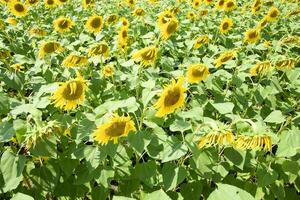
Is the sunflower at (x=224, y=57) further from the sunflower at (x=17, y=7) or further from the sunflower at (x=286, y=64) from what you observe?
the sunflower at (x=17, y=7)

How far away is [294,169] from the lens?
2324 millimetres

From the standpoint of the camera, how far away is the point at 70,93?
2309 millimetres

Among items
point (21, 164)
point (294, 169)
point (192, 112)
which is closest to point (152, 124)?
point (192, 112)

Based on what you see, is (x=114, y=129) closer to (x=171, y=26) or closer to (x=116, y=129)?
(x=116, y=129)

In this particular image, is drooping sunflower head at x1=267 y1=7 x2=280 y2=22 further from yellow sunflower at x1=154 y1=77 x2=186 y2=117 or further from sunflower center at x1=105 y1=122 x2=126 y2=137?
sunflower center at x1=105 y1=122 x2=126 y2=137

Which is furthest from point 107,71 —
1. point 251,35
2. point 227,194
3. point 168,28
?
point 251,35

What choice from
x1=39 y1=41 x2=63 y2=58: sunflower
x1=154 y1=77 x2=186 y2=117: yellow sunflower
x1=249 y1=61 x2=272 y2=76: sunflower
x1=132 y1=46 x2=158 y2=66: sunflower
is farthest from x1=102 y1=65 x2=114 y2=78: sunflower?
x1=249 y1=61 x2=272 y2=76: sunflower

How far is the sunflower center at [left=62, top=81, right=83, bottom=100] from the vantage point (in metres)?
2.28

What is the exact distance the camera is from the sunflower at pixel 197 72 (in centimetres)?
275

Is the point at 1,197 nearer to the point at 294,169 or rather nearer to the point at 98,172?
the point at 98,172

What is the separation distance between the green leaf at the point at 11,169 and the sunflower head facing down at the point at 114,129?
1.34 ft

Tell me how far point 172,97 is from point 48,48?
4.70ft

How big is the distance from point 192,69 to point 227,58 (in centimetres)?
60

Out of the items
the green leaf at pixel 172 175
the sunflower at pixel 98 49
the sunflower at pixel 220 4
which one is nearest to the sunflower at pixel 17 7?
the sunflower at pixel 98 49
